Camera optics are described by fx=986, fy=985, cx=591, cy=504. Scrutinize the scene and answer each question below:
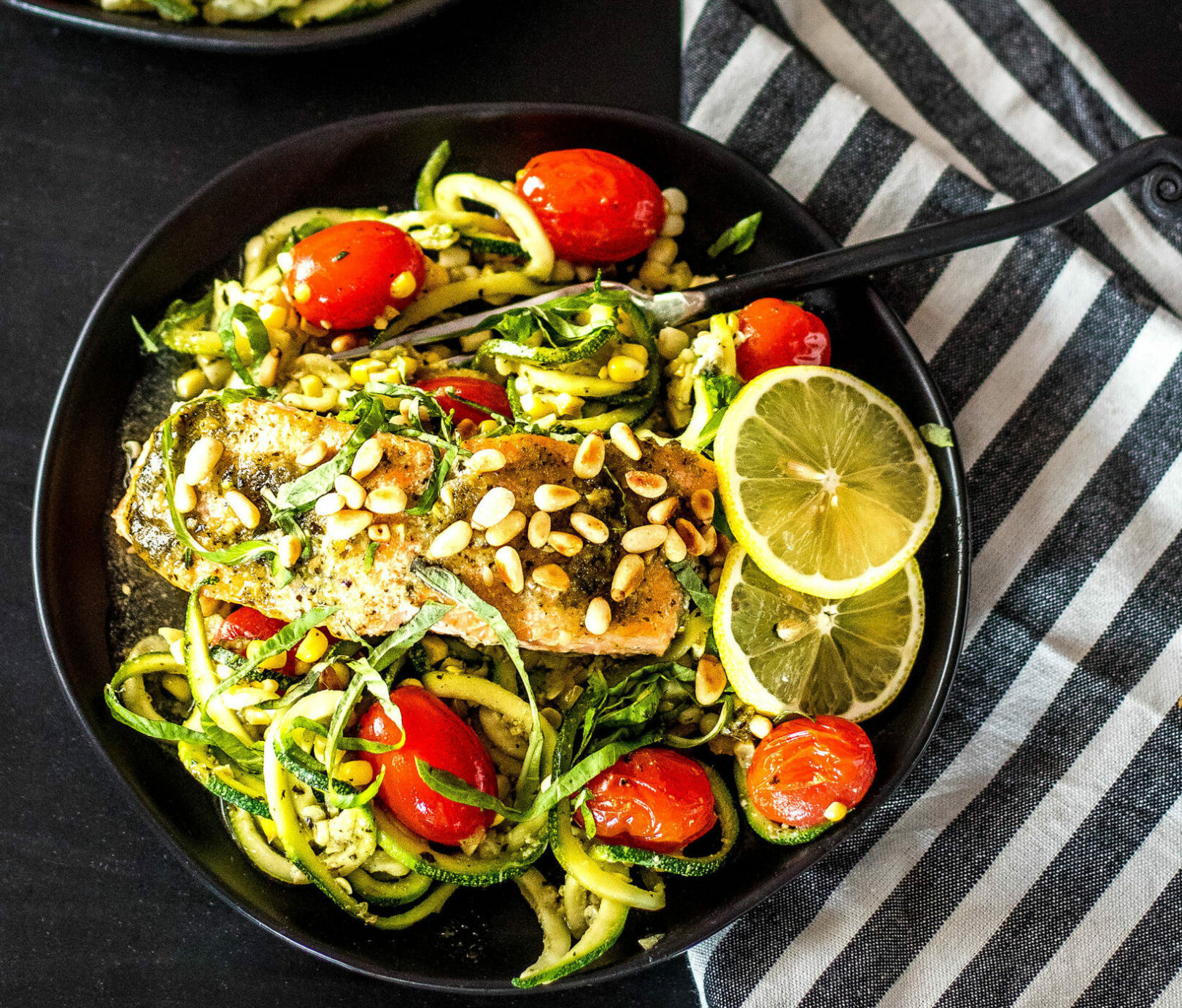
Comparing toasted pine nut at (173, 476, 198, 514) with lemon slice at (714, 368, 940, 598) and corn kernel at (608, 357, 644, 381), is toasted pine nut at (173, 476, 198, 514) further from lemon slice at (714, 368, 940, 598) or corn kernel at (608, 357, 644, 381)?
lemon slice at (714, 368, 940, 598)

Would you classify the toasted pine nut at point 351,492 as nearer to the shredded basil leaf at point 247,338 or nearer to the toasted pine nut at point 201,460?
the toasted pine nut at point 201,460

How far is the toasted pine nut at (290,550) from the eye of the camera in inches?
109

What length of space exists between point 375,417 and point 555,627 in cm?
80

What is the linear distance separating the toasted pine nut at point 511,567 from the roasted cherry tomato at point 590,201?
47.3 inches

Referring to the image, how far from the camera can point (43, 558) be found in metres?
3.13

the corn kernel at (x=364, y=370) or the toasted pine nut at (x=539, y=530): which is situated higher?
the toasted pine nut at (x=539, y=530)

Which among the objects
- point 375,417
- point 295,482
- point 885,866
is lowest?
point 885,866

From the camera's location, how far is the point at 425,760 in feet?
9.41

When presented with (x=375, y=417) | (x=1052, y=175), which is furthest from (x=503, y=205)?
(x=1052, y=175)

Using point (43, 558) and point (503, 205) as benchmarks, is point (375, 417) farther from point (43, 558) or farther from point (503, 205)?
point (43, 558)

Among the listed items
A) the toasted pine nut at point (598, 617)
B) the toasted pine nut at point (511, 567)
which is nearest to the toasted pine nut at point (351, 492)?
the toasted pine nut at point (511, 567)

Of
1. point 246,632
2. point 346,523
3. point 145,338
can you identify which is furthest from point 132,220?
point 346,523

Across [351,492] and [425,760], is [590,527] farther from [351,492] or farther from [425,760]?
[425,760]

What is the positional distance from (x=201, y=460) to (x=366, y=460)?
1.64 feet
